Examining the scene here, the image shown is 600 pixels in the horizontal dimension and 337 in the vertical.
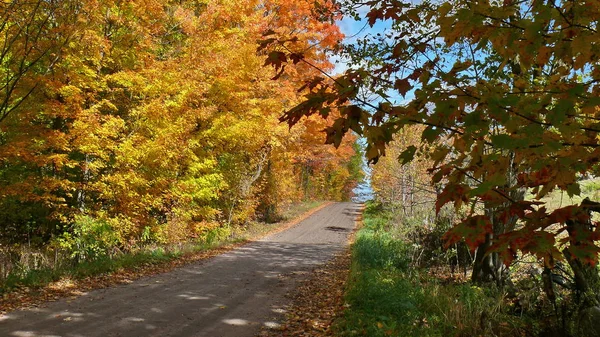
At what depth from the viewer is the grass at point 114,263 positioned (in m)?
8.45

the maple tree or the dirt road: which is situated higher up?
the maple tree

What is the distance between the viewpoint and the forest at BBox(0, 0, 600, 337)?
223 cm

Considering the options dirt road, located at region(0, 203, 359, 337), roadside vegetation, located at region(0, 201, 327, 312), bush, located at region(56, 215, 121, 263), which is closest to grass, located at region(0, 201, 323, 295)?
roadside vegetation, located at region(0, 201, 327, 312)

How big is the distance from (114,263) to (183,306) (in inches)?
151

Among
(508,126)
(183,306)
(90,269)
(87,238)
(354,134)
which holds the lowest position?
(183,306)

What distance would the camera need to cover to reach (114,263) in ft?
34.7

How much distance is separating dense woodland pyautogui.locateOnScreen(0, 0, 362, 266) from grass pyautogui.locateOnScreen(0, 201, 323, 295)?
51cm

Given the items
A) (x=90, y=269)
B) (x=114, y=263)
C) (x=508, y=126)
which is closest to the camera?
(x=508, y=126)

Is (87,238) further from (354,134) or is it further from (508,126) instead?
(508,126)

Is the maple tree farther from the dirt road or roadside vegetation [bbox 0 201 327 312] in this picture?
roadside vegetation [bbox 0 201 327 312]

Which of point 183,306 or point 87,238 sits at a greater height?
point 87,238

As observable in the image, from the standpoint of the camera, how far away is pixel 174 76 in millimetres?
11859

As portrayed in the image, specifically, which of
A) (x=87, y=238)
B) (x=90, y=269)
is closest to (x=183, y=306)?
(x=90, y=269)

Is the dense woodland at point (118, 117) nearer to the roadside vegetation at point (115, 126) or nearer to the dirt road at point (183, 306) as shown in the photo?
the roadside vegetation at point (115, 126)
